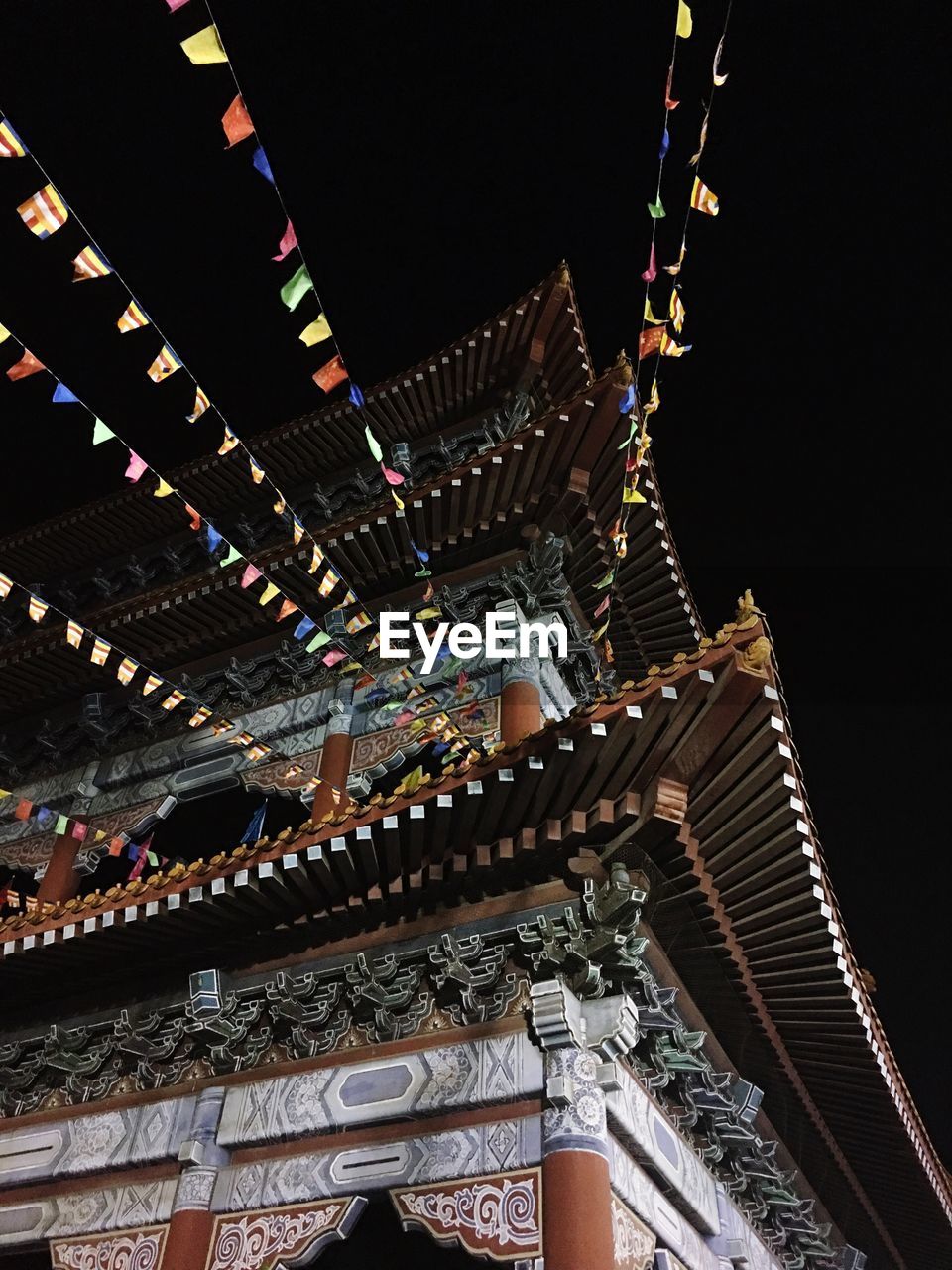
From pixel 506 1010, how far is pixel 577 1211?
4.10ft

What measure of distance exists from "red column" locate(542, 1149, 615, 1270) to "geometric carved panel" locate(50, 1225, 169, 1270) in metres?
2.90

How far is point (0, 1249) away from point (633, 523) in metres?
8.76

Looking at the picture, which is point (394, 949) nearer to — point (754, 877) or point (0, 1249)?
point (754, 877)

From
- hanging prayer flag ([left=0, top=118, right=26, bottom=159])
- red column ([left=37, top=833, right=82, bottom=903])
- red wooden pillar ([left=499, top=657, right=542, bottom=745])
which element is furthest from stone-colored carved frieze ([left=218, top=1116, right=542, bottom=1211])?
hanging prayer flag ([left=0, top=118, right=26, bottom=159])

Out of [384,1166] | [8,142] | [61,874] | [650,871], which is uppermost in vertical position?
[8,142]

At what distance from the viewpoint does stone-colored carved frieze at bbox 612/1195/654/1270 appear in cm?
534

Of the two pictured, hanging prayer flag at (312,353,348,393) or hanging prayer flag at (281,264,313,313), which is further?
hanging prayer flag at (312,353,348,393)

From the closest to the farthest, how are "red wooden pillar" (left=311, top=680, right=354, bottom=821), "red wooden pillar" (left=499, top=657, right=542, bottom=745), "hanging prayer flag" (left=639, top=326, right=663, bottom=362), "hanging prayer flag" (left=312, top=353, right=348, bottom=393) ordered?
"hanging prayer flag" (left=312, top=353, right=348, bottom=393), "hanging prayer flag" (left=639, top=326, right=663, bottom=362), "red wooden pillar" (left=499, top=657, right=542, bottom=745), "red wooden pillar" (left=311, top=680, right=354, bottom=821)

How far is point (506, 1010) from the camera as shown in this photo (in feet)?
19.7

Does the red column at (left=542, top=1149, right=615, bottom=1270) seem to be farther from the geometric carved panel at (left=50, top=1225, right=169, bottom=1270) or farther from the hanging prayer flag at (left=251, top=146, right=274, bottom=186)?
the hanging prayer flag at (left=251, top=146, right=274, bottom=186)

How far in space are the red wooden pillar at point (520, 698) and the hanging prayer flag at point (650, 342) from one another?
335 centimetres

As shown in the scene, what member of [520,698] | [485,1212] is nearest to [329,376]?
[520,698]

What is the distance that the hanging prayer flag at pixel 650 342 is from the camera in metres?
8.79

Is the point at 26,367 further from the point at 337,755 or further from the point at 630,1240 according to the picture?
the point at 630,1240
